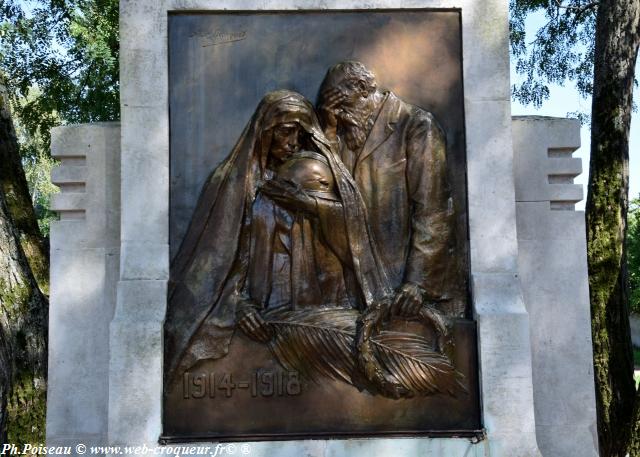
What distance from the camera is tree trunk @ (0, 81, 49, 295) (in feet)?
32.0

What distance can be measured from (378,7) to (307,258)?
202cm

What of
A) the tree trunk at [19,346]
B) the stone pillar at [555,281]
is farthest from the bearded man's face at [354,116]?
the tree trunk at [19,346]

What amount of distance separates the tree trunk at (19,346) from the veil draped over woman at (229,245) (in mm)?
2740

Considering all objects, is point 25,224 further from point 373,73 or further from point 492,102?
point 492,102

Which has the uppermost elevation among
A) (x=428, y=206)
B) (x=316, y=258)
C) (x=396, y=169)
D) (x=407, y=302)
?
(x=396, y=169)

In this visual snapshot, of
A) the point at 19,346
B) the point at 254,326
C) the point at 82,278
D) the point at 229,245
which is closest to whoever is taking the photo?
the point at 254,326

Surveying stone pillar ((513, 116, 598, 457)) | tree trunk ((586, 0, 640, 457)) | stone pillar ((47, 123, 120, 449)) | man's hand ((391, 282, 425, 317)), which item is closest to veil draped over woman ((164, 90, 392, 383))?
man's hand ((391, 282, 425, 317))

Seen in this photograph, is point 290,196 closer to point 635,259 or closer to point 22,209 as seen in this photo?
point 22,209

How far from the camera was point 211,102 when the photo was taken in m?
6.78

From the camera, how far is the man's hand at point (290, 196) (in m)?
6.59

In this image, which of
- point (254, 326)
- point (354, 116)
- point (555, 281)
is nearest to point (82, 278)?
point (254, 326)

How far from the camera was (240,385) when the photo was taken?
6.41 metres
